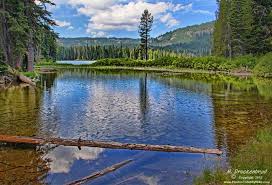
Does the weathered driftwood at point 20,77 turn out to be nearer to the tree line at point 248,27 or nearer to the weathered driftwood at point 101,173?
the weathered driftwood at point 101,173

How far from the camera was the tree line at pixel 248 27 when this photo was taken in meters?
64.6

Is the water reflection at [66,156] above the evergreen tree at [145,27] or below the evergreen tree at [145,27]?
below

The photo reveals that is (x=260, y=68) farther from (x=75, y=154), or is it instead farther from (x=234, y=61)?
(x=75, y=154)

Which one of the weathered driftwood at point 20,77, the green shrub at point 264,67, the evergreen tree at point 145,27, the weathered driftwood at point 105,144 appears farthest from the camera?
the evergreen tree at point 145,27

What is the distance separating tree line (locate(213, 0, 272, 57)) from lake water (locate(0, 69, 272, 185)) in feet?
111

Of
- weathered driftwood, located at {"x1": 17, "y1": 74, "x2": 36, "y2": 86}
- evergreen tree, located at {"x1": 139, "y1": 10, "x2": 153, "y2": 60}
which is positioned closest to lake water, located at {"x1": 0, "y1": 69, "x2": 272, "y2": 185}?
weathered driftwood, located at {"x1": 17, "y1": 74, "x2": 36, "y2": 86}

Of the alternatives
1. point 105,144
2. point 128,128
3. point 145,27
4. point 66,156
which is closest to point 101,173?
point 66,156

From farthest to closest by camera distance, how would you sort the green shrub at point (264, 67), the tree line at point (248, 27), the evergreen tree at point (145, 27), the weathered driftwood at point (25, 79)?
the evergreen tree at point (145, 27), the tree line at point (248, 27), the green shrub at point (264, 67), the weathered driftwood at point (25, 79)

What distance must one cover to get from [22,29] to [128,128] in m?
24.3

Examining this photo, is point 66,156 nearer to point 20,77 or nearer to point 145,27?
point 20,77

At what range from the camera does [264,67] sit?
53344 mm

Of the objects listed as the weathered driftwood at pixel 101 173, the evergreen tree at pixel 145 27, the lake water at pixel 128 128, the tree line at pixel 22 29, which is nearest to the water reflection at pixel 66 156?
the lake water at pixel 128 128

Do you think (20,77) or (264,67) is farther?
(264,67)

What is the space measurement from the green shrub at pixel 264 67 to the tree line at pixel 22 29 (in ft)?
97.3
